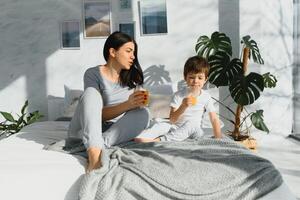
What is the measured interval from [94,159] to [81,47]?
288 cm

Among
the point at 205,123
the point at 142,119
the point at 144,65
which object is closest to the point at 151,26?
the point at 144,65

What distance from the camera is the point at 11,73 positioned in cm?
464

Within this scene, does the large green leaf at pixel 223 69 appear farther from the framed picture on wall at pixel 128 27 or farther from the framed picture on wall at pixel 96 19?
the framed picture on wall at pixel 96 19

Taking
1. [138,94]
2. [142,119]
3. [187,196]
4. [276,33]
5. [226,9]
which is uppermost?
[226,9]

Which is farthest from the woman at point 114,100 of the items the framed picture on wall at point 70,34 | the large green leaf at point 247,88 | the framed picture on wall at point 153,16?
the framed picture on wall at point 70,34

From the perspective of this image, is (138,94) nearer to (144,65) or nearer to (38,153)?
(38,153)

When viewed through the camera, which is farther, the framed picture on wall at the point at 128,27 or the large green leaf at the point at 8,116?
the framed picture on wall at the point at 128,27

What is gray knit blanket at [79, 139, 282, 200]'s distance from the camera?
5.37 ft

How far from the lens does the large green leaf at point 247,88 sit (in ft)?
12.1

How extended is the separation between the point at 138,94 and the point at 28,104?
9.56 feet

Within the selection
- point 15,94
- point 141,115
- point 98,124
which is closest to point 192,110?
point 141,115

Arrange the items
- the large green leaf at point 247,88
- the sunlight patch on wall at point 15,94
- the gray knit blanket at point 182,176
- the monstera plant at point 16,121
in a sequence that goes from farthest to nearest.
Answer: the sunlight patch on wall at point 15,94, the monstera plant at point 16,121, the large green leaf at point 247,88, the gray knit blanket at point 182,176

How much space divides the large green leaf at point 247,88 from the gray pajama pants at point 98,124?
1630mm

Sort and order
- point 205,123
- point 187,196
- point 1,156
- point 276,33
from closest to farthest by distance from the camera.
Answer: point 187,196, point 1,156, point 205,123, point 276,33
